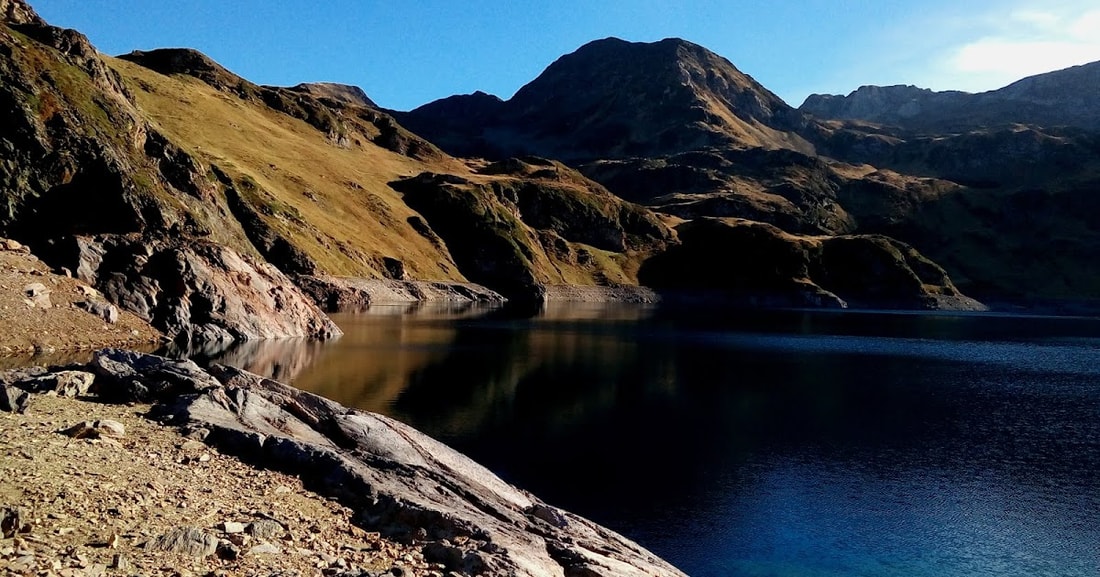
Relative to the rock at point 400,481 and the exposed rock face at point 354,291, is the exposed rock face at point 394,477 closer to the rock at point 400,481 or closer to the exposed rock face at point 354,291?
the rock at point 400,481

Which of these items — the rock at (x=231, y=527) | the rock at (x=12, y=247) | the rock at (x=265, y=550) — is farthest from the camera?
the rock at (x=12, y=247)

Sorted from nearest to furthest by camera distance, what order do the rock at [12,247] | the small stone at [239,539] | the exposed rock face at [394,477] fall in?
the small stone at [239,539] → the exposed rock face at [394,477] → the rock at [12,247]

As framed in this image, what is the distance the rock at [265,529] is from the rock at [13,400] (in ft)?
42.9

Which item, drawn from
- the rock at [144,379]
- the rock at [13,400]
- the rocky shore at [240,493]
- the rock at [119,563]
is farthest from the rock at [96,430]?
the rock at [119,563]

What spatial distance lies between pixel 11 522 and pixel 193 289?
7590 cm

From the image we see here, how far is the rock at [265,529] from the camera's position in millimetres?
17859

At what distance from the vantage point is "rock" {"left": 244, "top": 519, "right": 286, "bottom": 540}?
17.9 metres

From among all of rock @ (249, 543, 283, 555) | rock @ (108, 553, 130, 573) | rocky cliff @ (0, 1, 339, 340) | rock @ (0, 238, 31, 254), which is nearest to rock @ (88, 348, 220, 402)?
rock @ (249, 543, 283, 555)

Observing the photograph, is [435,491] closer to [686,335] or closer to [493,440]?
[493,440]

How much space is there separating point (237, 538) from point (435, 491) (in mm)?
9345

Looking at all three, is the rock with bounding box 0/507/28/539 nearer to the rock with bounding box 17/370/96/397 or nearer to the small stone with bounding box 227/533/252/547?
the small stone with bounding box 227/533/252/547

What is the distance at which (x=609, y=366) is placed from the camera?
88688 millimetres

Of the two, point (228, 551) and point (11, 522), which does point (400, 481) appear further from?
point (11, 522)

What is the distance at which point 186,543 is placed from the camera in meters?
16.0
